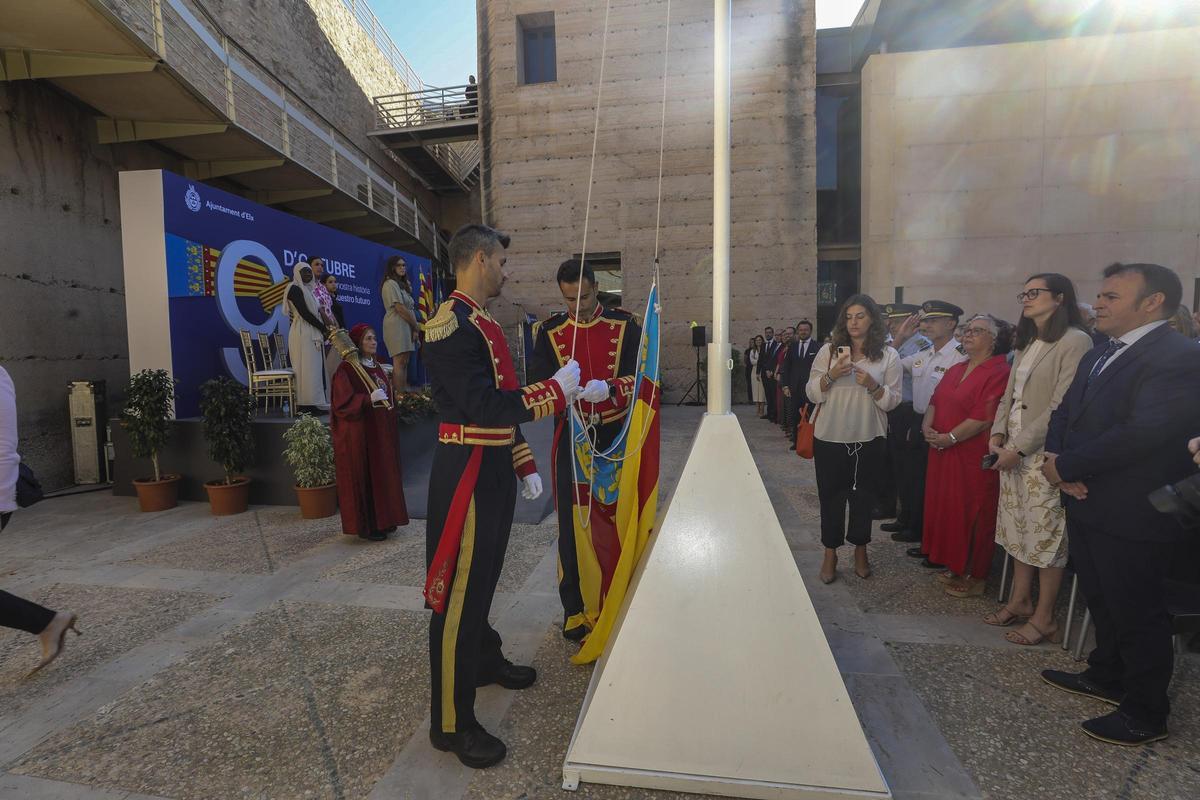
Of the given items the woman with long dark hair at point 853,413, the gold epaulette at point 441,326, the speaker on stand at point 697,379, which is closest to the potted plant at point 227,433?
the gold epaulette at point 441,326

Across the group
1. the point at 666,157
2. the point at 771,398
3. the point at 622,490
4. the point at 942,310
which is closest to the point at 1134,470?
the point at 622,490

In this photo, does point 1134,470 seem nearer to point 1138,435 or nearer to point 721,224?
point 1138,435

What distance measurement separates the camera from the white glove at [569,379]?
216cm

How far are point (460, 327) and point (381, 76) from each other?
67.7ft

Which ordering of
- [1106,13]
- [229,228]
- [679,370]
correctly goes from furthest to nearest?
1. [679,370]
2. [1106,13]
3. [229,228]

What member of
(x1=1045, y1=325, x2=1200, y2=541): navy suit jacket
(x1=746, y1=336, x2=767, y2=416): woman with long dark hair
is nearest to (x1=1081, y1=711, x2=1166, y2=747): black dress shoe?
(x1=1045, y1=325, x2=1200, y2=541): navy suit jacket

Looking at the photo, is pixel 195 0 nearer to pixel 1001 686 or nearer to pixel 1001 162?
pixel 1001 686

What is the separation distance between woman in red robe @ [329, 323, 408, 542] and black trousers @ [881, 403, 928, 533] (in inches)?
151

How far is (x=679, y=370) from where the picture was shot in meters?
15.0

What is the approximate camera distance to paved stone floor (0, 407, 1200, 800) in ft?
6.56

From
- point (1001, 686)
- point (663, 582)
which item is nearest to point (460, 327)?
point (663, 582)

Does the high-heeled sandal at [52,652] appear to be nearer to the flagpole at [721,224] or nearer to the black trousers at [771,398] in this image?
the flagpole at [721,224]

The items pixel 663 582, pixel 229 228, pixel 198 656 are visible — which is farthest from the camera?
pixel 229 228

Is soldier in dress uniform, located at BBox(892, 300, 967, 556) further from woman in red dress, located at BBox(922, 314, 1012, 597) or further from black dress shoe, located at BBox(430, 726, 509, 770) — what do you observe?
black dress shoe, located at BBox(430, 726, 509, 770)
